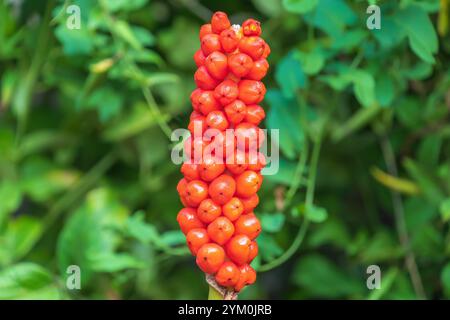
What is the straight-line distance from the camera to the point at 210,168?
68cm

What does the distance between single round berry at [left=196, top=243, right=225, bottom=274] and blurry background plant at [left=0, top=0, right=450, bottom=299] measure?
0.87ft

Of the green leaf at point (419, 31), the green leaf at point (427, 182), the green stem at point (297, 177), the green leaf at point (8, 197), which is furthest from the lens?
the green leaf at point (8, 197)

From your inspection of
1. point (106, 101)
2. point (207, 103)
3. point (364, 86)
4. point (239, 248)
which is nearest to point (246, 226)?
point (239, 248)

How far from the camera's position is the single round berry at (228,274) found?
0.71 meters

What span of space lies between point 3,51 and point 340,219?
70 centimetres

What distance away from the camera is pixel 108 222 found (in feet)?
3.66

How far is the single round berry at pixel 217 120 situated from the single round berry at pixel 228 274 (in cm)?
14

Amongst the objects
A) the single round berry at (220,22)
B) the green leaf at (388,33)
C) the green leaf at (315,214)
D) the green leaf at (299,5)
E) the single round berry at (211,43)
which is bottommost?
the green leaf at (315,214)

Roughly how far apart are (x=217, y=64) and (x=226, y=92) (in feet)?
0.09

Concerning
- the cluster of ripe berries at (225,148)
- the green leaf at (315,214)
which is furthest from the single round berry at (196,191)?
the green leaf at (315,214)

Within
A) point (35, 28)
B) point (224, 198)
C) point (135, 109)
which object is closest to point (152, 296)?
point (135, 109)

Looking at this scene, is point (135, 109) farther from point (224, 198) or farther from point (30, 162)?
point (224, 198)

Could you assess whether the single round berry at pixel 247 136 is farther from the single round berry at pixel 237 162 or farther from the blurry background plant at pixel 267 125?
the blurry background plant at pixel 267 125
